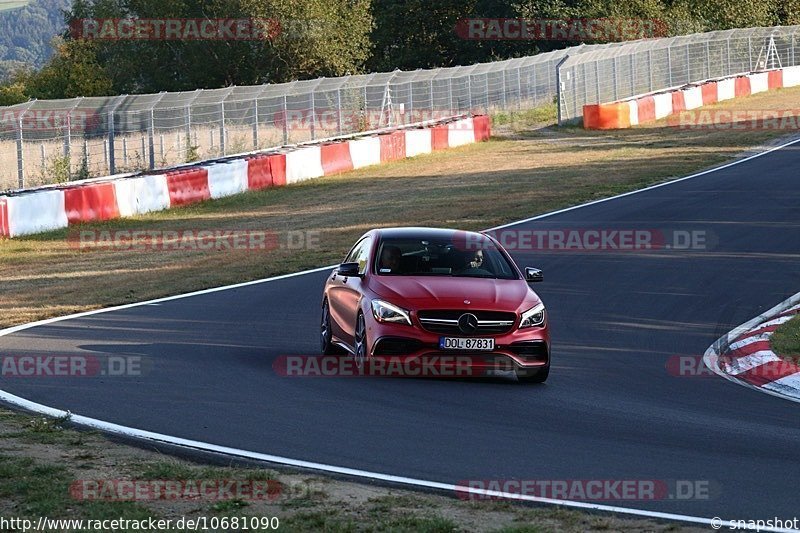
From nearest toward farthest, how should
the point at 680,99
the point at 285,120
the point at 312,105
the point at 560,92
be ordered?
the point at 285,120
the point at 312,105
the point at 560,92
the point at 680,99

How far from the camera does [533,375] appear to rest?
11.9 m

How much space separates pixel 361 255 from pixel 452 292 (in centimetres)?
162

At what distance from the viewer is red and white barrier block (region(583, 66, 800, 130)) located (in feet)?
147

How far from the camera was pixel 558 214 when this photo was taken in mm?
25672

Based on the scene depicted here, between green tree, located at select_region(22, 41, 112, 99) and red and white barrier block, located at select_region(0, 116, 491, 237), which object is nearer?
red and white barrier block, located at select_region(0, 116, 491, 237)

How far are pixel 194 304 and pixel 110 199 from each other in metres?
10.1

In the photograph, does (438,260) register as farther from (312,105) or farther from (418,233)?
(312,105)

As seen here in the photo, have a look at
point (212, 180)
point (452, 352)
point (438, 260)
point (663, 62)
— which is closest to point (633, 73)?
point (663, 62)

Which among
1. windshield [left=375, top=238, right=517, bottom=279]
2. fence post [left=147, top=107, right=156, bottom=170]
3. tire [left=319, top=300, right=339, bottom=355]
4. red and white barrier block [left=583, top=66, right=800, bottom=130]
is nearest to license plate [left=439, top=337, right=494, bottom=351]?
windshield [left=375, top=238, right=517, bottom=279]

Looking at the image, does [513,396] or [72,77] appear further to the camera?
[72,77]

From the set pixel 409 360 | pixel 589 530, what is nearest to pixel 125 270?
pixel 409 360

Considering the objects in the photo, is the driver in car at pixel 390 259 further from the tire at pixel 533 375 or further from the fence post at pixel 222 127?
the fence post at pixel 222 127

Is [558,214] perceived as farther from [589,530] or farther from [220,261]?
[589,530]

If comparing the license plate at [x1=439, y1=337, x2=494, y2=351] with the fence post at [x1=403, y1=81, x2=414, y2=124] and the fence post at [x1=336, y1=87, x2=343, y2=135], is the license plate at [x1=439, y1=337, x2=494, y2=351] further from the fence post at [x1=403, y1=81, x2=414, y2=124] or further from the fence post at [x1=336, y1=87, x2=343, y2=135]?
the fence post at [x1=403, y1=81, x2=414, y2=124]
